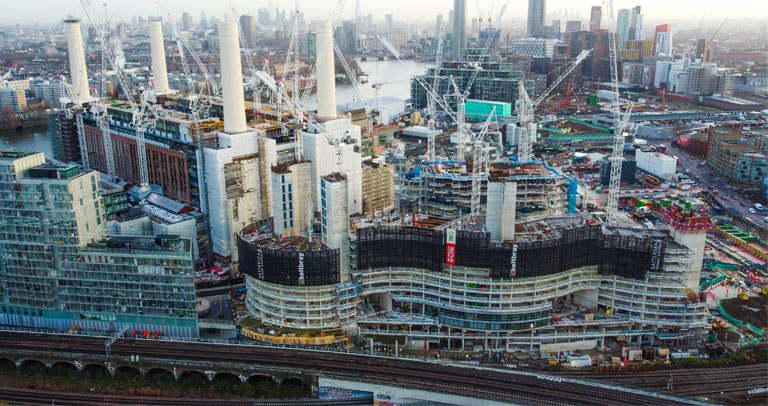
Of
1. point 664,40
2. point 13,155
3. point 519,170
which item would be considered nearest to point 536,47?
point 664,40

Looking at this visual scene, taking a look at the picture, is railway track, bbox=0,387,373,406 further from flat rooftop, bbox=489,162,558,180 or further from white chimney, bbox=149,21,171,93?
white chimney, bbox=149,21,171,93

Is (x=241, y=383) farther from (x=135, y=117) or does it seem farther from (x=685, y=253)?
(x=135, y=117)

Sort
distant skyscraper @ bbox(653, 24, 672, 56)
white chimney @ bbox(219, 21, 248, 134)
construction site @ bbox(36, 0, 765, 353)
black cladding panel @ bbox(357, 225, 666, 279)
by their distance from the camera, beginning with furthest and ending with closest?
1. distant skyscraper @ bbox(653, 24, 672, 56)
2. white chimney @ bbox(219, 21, 248, 134)
3. construction site @ bbox(36, 0, 765, 353)
4. black cladding panel @ bbox(357, 225, 666, 279)

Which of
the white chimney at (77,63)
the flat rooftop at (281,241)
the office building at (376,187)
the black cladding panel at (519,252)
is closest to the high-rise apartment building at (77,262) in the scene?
the flat rooftop at (281,241)

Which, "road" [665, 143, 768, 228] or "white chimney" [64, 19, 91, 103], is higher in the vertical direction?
"white chimney" [64, 19, 91, 103]

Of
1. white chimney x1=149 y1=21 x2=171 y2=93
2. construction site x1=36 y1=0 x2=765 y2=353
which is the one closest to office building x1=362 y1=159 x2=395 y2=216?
construction site x1=36 y1=0 x2=765 y2=353

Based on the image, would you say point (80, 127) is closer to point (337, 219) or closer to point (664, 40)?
point (337, 219)
